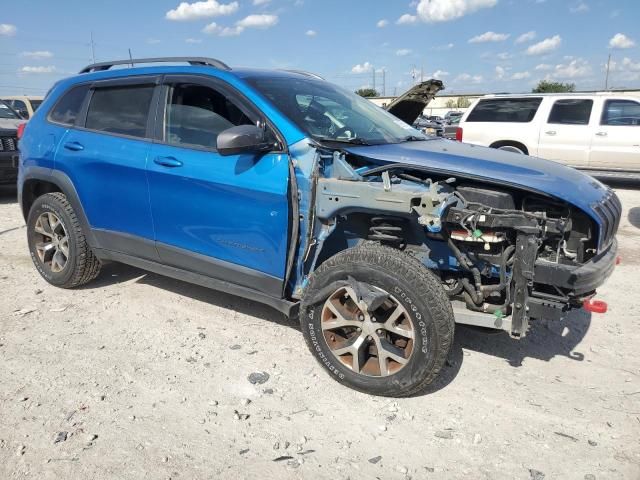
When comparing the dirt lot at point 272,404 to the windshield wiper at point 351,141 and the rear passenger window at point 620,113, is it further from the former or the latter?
the rear passenger window at point 620,113

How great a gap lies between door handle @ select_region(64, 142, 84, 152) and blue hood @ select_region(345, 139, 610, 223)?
90.6 inches

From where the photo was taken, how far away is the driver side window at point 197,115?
3.55m

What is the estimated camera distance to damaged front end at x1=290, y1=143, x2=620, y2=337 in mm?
2756

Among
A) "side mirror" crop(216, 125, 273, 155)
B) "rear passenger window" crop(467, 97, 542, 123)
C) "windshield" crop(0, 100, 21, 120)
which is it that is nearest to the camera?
"side mirror" crop(216, 125, 273, 155)

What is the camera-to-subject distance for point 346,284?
9.79 ft

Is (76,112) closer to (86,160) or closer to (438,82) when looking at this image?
(86,160)

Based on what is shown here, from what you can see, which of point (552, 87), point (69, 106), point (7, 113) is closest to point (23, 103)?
point (7, 113)

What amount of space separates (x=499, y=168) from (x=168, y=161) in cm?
217

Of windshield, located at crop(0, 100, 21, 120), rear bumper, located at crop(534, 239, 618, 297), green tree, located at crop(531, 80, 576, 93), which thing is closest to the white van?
windshield, located at crop(0, 100, 21, 120)

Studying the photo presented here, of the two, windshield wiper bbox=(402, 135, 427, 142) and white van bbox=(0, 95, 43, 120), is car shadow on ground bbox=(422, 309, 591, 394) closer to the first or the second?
windshield wiper bbox=(402, 135, 427, 142)

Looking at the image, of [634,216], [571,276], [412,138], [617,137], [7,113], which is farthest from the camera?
[617,137]

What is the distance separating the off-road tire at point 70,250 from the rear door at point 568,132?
355 inches

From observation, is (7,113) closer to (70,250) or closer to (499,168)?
(70,250)

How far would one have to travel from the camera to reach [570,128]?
1051 cm
